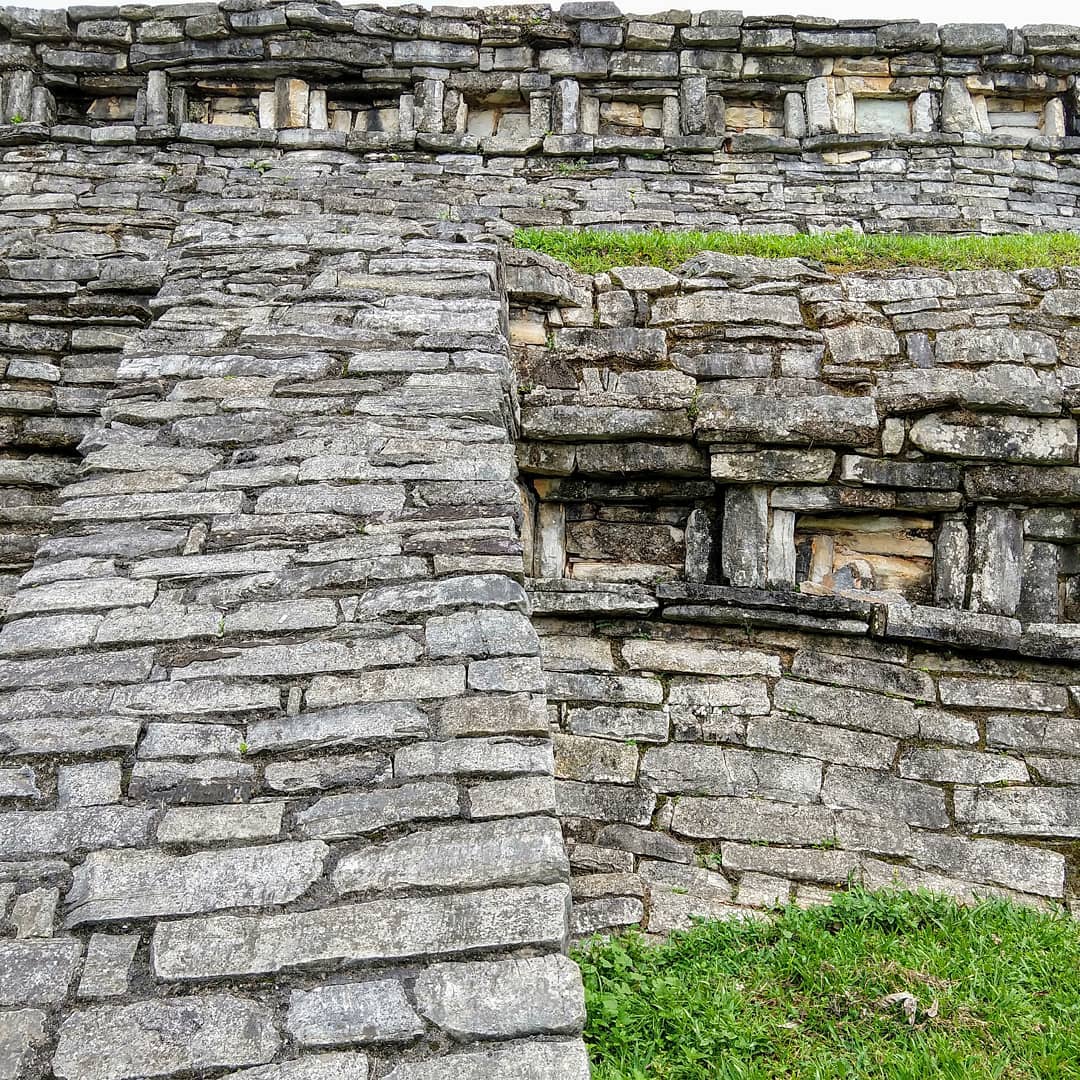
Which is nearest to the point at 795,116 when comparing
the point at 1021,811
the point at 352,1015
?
the point at 1021,811

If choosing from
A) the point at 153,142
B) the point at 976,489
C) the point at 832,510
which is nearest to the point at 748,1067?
the point at 832,510

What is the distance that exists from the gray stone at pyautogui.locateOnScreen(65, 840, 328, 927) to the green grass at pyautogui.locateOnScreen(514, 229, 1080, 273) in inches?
151

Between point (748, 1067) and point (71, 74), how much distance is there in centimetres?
912

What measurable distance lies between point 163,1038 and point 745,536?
3.11m

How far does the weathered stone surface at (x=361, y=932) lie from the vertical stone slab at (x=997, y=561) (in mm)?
2925

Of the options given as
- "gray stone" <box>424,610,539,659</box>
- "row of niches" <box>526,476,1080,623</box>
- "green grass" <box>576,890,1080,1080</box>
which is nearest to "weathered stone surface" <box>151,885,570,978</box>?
"gray stone" <box>424,610,539,659</box>

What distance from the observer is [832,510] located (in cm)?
439

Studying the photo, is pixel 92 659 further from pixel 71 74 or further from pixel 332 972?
pixel 71 74

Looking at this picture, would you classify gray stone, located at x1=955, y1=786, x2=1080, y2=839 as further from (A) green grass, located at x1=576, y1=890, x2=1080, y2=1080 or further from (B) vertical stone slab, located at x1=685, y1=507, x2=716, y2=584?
(B) vertical stone slab, located at x1=685, y1=507, x2=716, y2=584

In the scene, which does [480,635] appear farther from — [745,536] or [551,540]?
[745,536]

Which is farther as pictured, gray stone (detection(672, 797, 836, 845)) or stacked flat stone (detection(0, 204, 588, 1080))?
gray stone (detection(672, 797, 836, 845))

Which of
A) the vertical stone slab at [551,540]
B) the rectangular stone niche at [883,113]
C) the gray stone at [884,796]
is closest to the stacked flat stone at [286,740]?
the vertical stone slab at [551,540]

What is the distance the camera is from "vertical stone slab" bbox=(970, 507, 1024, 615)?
14.0ft

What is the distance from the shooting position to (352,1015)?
1.97 m
